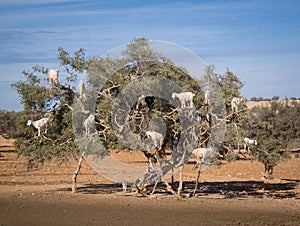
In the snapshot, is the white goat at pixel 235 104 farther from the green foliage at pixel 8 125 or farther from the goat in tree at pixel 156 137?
the green foliage at pixel 8 125

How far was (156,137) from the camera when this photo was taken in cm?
1739

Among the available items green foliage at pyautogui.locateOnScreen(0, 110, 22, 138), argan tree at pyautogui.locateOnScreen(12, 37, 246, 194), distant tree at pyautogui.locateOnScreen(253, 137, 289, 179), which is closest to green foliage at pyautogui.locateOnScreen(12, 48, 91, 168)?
argan tree at pyautogui.locateOnScreen(12, 37, 246, 194)

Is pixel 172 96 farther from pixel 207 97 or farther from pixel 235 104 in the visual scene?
pixel 235 104

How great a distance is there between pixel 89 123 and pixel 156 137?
88.0 inches

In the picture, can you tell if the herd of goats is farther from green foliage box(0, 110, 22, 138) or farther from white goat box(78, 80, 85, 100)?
green foliage box(0, 110, 22, 138)

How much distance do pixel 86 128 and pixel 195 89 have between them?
3.96 metres

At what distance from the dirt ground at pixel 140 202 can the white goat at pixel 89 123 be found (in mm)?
2180

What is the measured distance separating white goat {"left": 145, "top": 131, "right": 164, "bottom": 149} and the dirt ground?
181cm

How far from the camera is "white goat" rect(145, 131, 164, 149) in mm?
17250

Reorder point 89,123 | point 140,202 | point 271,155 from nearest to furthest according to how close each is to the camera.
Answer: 1. point 140,202
2. point 89,123
3. point 271,155

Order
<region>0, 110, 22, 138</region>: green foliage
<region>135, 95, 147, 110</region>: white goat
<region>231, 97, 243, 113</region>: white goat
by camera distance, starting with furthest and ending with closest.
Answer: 1. <region>0, 110, 22, 138</region>: green foliage
2. <region>231, 97, 243, 113</region>: white goat
3. <region>135, 95, 147, 110</region>: white goat

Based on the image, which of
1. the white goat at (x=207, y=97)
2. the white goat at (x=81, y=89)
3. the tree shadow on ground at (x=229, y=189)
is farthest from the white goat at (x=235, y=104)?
the white goat at (x=81, y=89)

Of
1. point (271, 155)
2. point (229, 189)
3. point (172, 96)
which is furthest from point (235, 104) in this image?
point (271, 155)

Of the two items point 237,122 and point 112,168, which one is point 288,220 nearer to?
point 237,122
